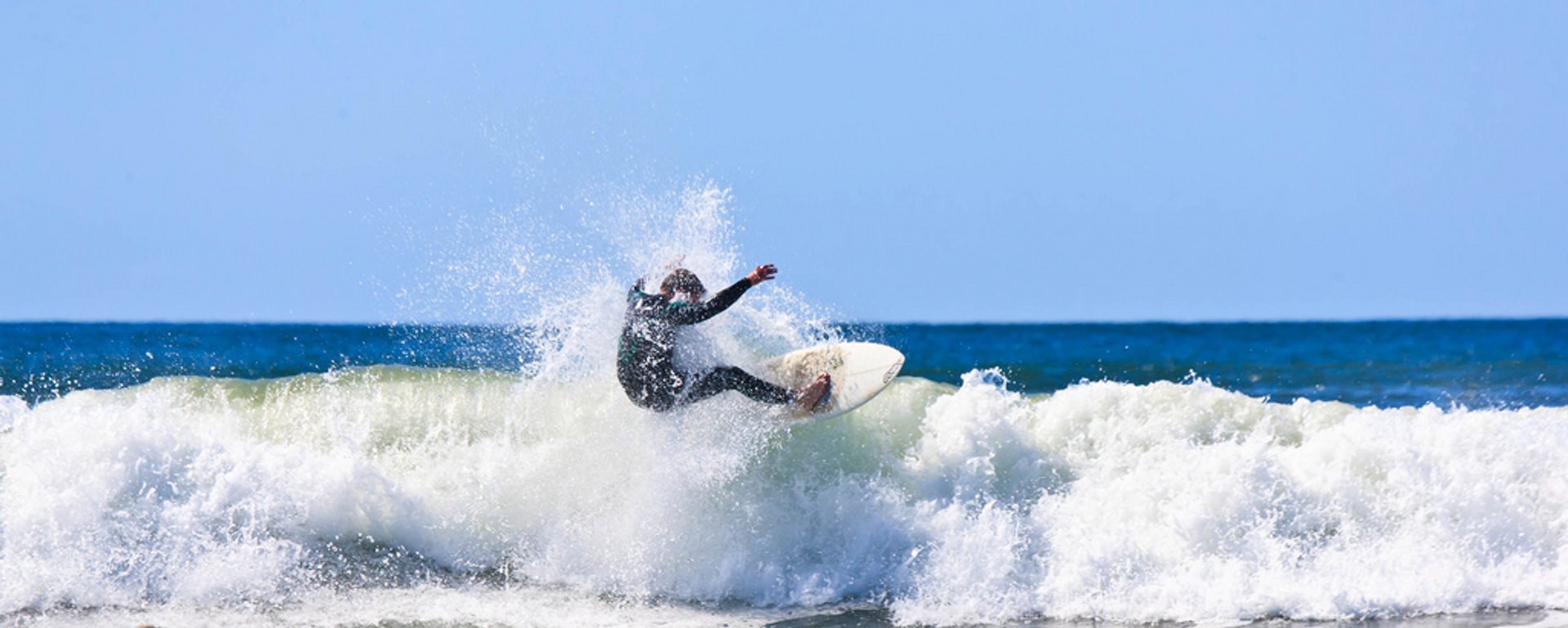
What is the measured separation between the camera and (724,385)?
9.05m

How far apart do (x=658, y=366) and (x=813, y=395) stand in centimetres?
120

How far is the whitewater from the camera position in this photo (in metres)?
8.11

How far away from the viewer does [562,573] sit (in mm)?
8828

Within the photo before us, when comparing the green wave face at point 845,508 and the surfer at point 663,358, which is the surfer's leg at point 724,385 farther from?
the green wave face at point 845,508

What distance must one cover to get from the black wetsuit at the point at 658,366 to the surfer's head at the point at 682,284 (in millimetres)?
99

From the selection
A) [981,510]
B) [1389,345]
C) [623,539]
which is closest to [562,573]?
[623,539]

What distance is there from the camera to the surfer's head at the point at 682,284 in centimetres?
910

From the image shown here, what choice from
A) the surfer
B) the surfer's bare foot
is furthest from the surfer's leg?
the surfer's bare foot

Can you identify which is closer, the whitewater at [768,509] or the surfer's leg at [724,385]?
the whitewater at [768,509]

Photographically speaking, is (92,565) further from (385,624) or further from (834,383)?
(834,383)

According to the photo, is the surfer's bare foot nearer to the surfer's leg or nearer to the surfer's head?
the surfer's leg

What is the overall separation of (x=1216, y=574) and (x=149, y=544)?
684 centimetres

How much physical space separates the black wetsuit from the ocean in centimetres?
19

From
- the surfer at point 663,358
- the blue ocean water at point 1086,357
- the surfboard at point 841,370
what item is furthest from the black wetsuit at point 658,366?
the blue ocean water at point 1086,357
